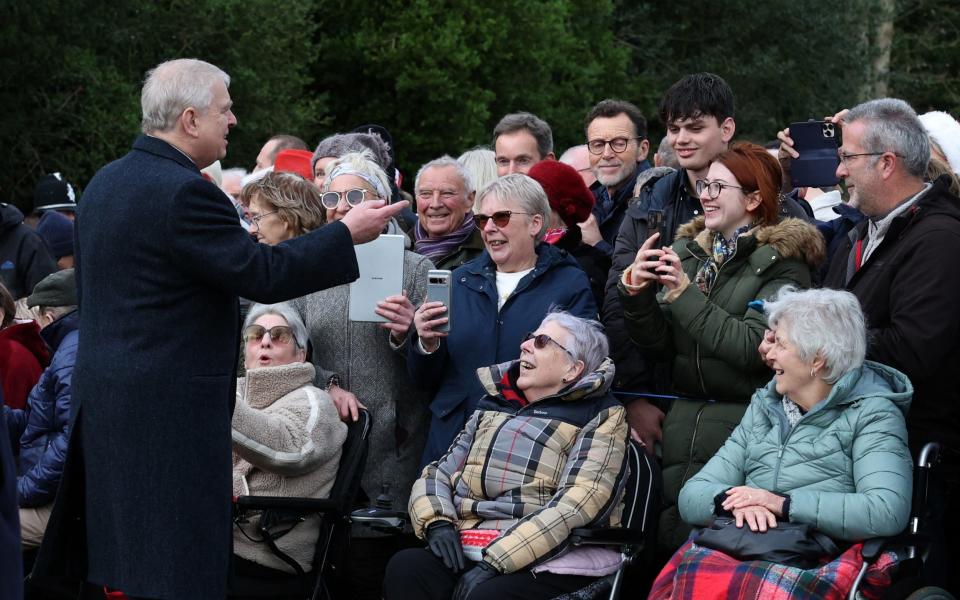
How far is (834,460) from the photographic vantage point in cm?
447

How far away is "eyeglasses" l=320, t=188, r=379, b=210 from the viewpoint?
5727 mm

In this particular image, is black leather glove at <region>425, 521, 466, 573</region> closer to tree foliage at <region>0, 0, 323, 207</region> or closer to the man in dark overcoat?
the man in dark overcoat

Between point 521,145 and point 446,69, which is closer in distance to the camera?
point 521,145

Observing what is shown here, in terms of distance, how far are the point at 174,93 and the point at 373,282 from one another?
139 cm

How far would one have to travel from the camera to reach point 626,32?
88.4 ft

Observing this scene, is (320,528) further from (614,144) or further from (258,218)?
(614,144)

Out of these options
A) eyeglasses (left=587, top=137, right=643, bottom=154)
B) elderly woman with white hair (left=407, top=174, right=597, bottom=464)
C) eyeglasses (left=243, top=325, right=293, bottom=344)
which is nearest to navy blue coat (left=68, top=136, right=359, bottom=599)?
eyeglasses (left=243, top=325, right=293, bottom=344)

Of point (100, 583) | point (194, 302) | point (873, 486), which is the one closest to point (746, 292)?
point (873, 486)

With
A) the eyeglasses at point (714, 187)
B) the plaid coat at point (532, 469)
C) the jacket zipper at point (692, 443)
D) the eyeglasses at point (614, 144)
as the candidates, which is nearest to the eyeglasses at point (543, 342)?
the plaid coat at point (532, 469)

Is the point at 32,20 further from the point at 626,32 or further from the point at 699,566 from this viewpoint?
the point at 626,32

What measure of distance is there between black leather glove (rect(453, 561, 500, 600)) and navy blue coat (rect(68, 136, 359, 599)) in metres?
0.99

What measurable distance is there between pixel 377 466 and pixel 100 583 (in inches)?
68.5

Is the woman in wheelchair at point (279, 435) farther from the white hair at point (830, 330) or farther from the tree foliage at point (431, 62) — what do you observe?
the tree foliage at point (431, 62)

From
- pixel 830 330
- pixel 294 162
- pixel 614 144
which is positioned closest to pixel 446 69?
pixel 294 162
